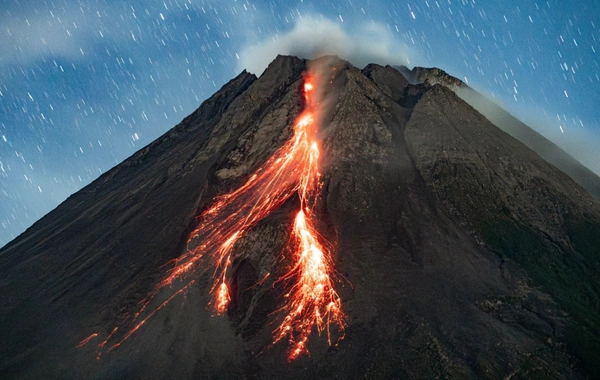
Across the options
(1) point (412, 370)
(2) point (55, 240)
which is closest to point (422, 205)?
(1) point (412, 370)

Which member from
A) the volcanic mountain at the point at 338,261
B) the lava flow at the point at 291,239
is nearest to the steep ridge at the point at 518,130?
the volcanic mountain at the point at 338,261

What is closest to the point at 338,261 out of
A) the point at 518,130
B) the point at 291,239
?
the point at 291,239

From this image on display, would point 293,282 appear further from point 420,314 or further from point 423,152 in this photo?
point 423,152

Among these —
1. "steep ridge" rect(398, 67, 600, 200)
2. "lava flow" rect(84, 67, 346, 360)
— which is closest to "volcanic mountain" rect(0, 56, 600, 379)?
"lava flow" rect(84, 67, 346, 360)

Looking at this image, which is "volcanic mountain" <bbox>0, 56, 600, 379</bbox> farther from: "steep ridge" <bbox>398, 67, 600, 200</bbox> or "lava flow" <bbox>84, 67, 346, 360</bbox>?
"steep ridge" <bbox>398, 67, 600, 200</bbox>

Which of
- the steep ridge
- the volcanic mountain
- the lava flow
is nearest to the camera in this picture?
the volcanic mountain
